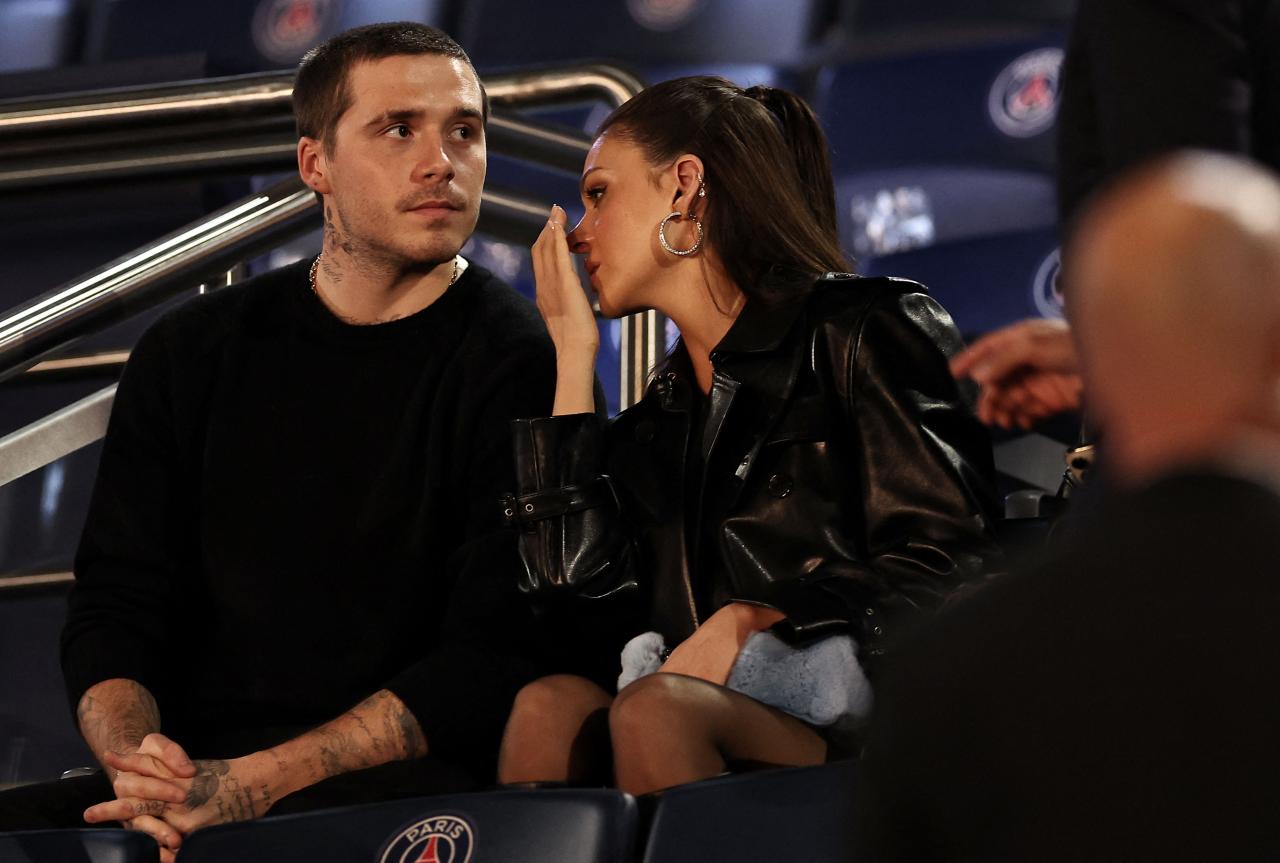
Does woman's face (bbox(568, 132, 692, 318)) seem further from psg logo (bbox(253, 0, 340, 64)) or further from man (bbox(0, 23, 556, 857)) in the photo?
psg logo (bbox(253, 0, 340, 64))

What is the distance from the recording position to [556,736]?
1.67 m

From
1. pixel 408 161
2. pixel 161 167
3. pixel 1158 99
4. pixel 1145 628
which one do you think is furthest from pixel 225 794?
pixel 1145 628

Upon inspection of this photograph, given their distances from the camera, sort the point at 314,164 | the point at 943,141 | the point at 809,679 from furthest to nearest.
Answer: the point at 943,141 → the point at 314,164 → the point at 809,679

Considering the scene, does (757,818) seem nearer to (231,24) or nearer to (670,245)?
(670,245)

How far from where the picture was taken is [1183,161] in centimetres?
68

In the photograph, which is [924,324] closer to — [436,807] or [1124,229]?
[436,807]

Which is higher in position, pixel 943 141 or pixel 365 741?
pixel 943 141

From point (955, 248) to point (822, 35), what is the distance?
154 centimetres

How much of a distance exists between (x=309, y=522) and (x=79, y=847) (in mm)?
597

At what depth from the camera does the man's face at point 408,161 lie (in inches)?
86.1

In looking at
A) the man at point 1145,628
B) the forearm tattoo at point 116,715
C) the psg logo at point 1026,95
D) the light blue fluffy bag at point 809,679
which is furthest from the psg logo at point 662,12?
the man at point 1145,628

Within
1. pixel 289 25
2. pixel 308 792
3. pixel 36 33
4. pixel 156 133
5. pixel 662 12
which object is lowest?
pixel 308 792

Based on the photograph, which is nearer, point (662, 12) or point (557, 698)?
point (557, 698)

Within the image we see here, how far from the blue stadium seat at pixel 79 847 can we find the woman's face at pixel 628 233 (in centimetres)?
81
